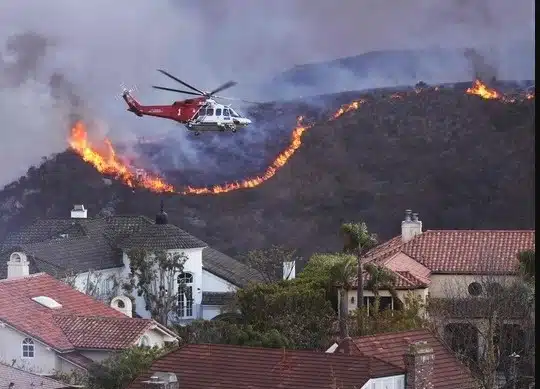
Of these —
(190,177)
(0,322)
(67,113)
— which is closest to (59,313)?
(0,322)

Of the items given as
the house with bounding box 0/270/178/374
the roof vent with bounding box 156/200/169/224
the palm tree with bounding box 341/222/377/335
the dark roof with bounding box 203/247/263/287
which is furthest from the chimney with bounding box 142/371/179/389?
the roof vent with bounding box 156/200/169/224

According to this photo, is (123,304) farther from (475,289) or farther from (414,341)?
(414,341)

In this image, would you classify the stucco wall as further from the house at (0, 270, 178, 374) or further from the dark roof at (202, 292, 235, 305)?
the house at (0, 270, 178, 374)

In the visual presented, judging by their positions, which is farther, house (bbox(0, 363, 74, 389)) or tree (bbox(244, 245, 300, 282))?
tree (bbox(244, 245, 300, 282))

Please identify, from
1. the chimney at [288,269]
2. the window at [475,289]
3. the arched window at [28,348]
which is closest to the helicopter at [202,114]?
the arched window at [28,348]

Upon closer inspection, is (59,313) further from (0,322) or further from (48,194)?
(48,194)
